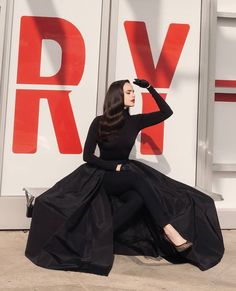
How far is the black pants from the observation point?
3.35m

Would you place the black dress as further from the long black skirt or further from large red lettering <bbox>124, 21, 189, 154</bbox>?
large red lettering <bbox>124, 21, 189, 154</bbox>

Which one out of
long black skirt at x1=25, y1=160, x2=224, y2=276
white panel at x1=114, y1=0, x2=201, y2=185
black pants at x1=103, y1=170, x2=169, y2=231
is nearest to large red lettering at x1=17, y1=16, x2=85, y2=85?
white panel at x1=114, y1=0, x2=201, y2=185

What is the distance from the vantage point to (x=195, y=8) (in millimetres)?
4602

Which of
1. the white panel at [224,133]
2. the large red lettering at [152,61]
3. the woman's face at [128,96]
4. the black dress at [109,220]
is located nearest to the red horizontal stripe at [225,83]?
the white panel at [224,133]

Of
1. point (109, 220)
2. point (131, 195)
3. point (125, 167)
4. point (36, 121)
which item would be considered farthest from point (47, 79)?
point (109, 220)

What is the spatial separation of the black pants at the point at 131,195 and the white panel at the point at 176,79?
100cm

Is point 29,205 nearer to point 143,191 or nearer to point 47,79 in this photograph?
point 143,191

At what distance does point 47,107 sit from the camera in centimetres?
431

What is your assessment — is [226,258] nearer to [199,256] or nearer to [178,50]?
[199,256]

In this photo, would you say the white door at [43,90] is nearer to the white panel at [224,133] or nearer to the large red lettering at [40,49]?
the large red lettering at [40,49]

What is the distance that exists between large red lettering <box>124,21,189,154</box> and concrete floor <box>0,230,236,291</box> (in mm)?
1394

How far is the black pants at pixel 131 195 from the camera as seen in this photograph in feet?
11.0

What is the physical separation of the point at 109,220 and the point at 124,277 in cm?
47

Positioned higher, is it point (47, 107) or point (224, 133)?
point (47, 107)
